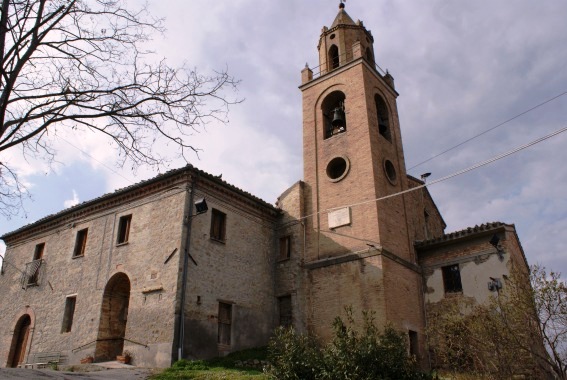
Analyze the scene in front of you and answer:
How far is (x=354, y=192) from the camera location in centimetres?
1741

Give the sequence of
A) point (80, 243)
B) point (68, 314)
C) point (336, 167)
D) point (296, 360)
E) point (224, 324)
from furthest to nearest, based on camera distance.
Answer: point (336, 167)
point (80, 243)
point (68, 314)
point (224, 324)
point (296, 360)

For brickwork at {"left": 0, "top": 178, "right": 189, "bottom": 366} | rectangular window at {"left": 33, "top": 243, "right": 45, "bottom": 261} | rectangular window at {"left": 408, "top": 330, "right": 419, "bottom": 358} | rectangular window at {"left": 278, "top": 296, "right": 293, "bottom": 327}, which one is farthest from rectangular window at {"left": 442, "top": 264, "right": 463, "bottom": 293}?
rectangular window at {"left": 33, "top": 243, "right": 45, "bottom": 261}

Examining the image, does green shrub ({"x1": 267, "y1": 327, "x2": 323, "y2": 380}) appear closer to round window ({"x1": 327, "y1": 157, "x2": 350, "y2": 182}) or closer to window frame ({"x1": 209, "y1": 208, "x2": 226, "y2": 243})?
window frame ({"x1": 209, "y1": 208, "x2": 226, "y2": 243})

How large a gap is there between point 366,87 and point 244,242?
797 cm

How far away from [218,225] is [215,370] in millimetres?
5420

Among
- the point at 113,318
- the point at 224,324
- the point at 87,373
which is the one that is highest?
the point at 113,318

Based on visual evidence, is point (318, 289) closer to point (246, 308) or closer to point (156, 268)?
point (246, 308)

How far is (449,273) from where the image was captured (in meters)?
16.7

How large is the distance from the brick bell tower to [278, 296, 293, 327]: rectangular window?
936mm

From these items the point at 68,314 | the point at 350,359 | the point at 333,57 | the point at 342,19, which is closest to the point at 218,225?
the point at 68,314

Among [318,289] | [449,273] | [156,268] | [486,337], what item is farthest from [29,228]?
[486,337]

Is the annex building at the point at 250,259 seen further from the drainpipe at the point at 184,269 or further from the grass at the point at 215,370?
the grass at the point at 215,370

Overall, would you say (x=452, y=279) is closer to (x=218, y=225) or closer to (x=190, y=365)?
(x=218, y=225)

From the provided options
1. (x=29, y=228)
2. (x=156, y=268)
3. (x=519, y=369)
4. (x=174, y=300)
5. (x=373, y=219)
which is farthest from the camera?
(x=29, y=228)
